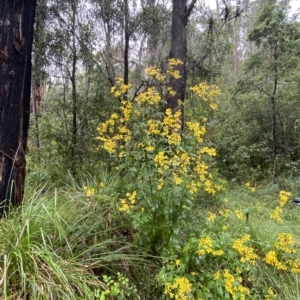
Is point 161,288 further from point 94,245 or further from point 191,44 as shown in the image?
point 191,44

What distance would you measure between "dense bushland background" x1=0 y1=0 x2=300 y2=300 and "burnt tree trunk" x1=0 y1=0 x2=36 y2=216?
7.7 inches

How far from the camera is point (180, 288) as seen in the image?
5.08 ft

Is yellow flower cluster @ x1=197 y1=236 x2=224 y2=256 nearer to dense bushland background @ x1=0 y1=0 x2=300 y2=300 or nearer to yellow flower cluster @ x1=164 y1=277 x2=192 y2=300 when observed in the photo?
dense bushland background @ x1=0 y1=0 x2=300 y2=300

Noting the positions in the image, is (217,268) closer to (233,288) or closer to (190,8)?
(233,288)

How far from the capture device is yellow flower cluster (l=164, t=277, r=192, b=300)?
5.00ft

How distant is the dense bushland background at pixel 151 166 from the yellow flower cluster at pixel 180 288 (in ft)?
0.04

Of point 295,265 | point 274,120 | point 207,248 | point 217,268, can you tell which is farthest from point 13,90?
point 274,120

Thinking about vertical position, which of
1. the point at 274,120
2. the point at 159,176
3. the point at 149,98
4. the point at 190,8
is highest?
the point at 190,8

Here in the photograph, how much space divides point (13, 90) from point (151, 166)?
1.17 meters

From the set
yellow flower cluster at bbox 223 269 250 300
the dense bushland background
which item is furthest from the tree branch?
yellow flower cluster at bbox 223 269 250 300

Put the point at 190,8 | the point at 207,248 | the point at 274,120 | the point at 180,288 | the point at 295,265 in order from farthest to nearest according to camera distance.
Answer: the point at 274,120
the point at 190,8
the point at 295,265
the point at 207,248
the point at 180,288

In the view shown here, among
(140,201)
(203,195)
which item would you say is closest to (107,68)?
(203,195)

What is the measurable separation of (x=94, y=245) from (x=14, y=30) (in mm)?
1648

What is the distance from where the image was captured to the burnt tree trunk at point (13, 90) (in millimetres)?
1964
